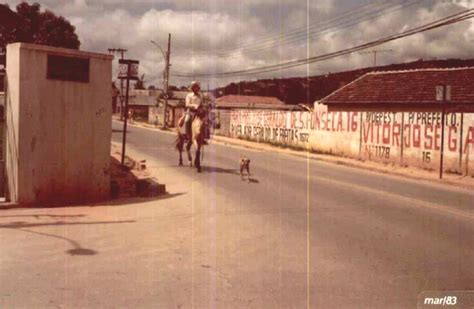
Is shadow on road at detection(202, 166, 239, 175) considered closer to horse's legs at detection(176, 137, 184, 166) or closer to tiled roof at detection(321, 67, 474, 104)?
horse's legs at detection(176, 137, 184, 166)

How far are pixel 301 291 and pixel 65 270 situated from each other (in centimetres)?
251

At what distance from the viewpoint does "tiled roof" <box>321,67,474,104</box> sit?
31.2 m

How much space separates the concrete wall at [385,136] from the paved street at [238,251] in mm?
8644

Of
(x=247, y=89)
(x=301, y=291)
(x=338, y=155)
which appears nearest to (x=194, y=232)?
(x=301, y=291)

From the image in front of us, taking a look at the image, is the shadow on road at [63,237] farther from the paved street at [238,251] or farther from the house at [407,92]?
the house at [407,92]

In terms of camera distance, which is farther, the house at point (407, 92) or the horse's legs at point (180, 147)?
the house at point (407, 92)

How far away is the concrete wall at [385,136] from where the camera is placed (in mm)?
20625

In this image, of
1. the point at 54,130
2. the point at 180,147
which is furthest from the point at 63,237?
the point at 180,147

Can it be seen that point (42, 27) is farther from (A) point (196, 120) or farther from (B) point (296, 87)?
(B) point (296, 87)

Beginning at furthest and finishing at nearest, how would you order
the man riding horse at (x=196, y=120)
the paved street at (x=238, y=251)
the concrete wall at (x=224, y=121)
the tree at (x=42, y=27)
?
the concrete wall at (x=224, y=121)
the tree at (x=42, y=27)
the man riding horse at (x=196, y=120)
the paved street at (x=238, y=251)

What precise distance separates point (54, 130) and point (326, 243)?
526 centimetres

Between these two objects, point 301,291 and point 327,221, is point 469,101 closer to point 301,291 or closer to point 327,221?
point 327,221

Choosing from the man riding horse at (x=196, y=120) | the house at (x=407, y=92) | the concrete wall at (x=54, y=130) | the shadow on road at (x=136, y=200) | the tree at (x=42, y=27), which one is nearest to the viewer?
the concrete wall at (x=54, y=130)

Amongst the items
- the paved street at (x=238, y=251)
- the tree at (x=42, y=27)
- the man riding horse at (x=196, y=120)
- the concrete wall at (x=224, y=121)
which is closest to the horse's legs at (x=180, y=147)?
the man riding horse at (x=196, y=120)
